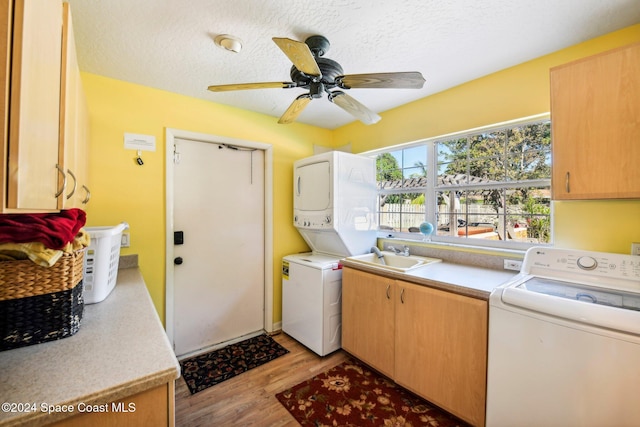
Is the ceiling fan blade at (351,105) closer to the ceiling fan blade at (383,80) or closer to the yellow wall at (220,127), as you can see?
the ceiling fan blade at (383,80)

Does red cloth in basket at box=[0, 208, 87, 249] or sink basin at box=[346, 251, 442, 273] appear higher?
red cloth in basket at box=[0, 208, 87, 249]

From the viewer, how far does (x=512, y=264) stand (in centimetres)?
189

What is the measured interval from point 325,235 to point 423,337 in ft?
4.17

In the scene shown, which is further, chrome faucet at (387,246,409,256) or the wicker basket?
chrome faucet at (387,246,409,256)

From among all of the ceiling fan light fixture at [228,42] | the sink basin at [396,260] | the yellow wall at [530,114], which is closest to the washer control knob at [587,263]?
the yellow wall at [530,114]

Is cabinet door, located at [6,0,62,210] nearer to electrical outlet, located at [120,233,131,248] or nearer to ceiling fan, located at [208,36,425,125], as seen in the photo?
ceiling fan, located at [208,36,425,125]

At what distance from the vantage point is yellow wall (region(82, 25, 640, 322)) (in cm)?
162

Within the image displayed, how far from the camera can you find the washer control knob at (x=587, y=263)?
4.82 ft

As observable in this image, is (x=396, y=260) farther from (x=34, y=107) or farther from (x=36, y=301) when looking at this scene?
(x=34, y=107)

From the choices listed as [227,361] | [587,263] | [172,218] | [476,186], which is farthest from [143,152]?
[587,263]

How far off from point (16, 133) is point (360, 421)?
2.11 m

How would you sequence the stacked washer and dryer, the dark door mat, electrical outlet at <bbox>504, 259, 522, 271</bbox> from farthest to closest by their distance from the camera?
the stacked washer and dryer < the dark door mat < electrical outlet at <bbox>504, 259, 522, 271</bbox>

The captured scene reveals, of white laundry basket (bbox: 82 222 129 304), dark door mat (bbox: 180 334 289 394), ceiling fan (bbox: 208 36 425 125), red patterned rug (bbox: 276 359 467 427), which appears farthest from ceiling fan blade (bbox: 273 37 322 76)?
dark door mat (bbox: 180 334 289 394)

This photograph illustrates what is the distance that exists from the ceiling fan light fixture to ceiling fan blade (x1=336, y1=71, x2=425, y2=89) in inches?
27.5
